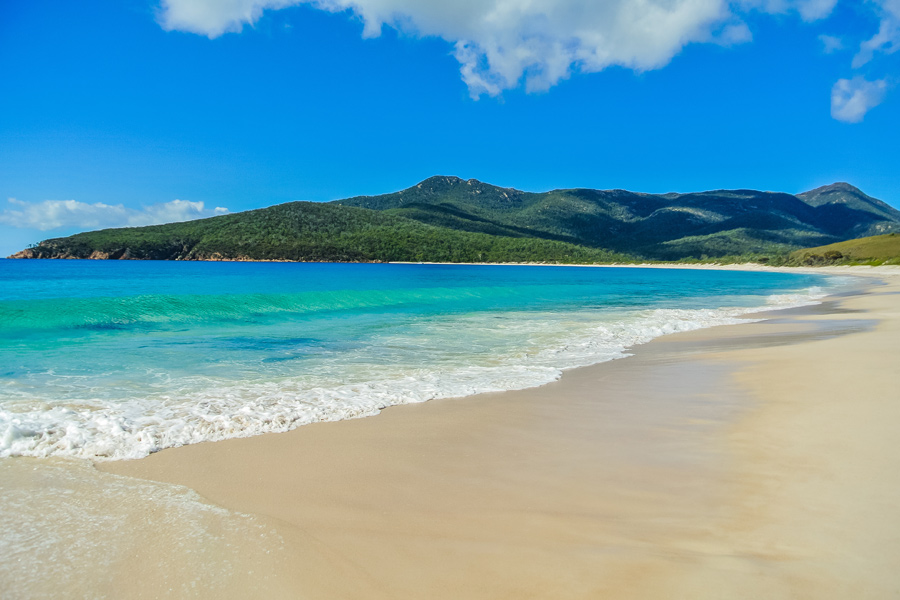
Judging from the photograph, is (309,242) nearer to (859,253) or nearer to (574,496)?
(859,253)

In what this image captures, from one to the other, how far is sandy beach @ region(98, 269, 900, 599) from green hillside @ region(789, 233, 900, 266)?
255 ft

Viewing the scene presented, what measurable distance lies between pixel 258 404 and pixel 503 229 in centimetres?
13891

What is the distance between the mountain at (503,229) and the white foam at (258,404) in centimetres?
9703

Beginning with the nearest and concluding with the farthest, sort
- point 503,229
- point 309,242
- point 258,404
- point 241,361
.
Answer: point 258,404
point 241,361
point 309,242
point 503,229

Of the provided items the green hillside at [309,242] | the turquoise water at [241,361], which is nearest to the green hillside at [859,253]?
the green hillside at [309,242]

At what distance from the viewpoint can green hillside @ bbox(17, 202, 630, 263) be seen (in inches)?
3954

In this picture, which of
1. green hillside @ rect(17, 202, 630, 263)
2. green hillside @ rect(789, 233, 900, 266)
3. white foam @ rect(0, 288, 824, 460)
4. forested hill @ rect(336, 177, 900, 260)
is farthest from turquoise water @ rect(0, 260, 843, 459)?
forested hill @ rect(336, 177, 900, 260)

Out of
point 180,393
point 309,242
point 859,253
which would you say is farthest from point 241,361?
point 309,242

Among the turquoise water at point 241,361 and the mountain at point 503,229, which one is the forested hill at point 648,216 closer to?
the mountain at point 503,229

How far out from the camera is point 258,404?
19.5 ft

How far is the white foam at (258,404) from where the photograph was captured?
4.68m

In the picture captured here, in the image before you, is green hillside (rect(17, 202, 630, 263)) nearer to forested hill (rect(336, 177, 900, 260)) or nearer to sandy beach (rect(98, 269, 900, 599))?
forested hill (rect(336, 177, 900, 260))

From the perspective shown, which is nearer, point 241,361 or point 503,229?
point 241,361

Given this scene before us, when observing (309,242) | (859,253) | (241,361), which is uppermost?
(309,242)
